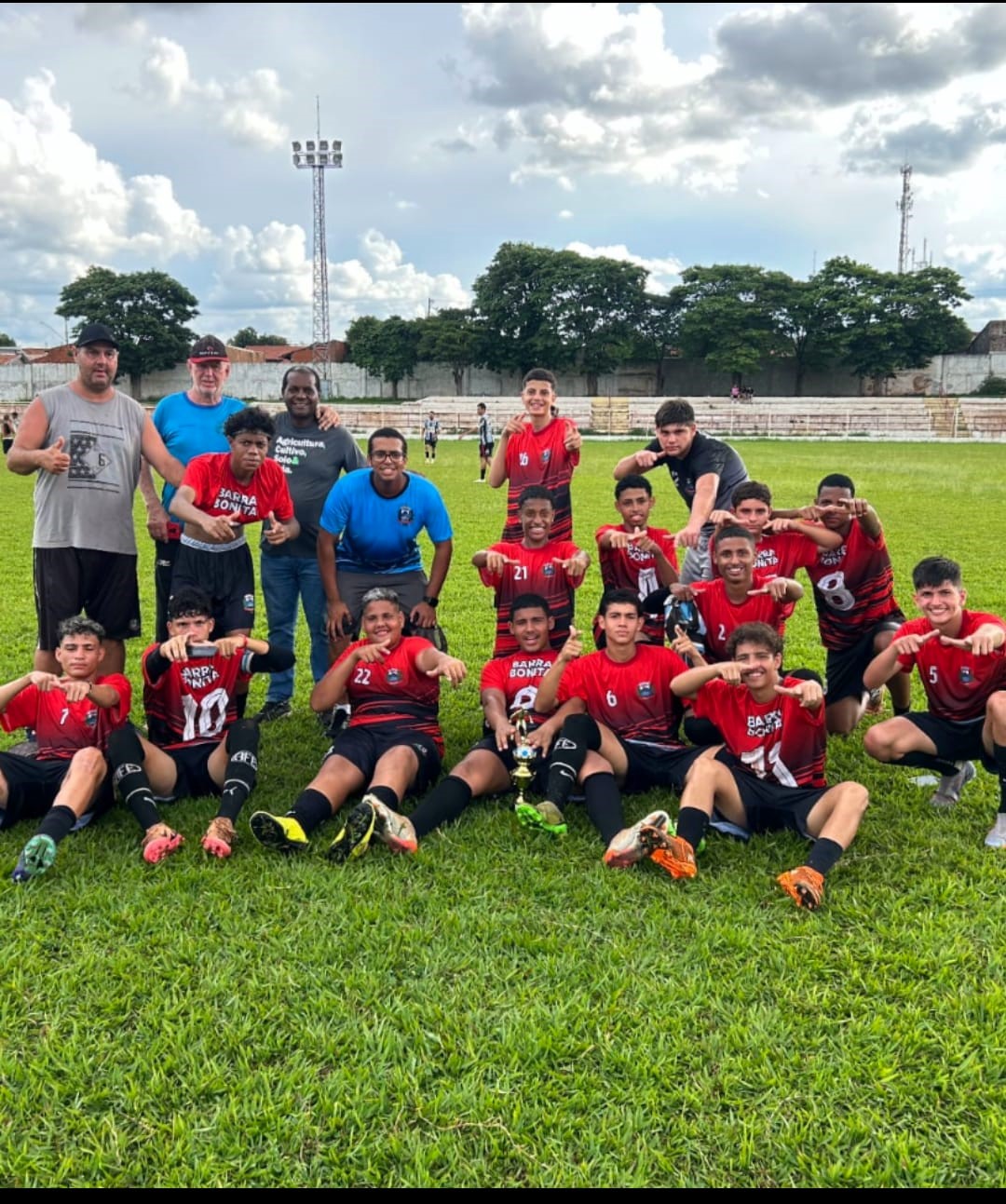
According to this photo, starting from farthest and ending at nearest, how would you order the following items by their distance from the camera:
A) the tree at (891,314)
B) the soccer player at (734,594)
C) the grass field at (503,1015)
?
the tree at (891,314)
the soccer player at (734,594)
the grass field at (503,1015)

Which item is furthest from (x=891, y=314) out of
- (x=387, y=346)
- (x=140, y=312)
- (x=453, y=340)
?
(x=140, y=312)

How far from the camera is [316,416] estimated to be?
21.8 ft

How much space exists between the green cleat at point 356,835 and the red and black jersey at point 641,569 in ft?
8.36

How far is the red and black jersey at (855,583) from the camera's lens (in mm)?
6145

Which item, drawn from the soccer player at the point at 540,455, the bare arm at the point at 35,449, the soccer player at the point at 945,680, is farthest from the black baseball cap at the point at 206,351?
the soccer player at the point at 945,680

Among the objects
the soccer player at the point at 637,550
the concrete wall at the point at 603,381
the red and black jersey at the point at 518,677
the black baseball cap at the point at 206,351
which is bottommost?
the red and black jersey at the point at 518,677

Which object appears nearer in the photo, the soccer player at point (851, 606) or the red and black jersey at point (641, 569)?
the soccer player at point (851, 606)

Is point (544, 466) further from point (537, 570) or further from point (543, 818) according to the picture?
point (543, 818)

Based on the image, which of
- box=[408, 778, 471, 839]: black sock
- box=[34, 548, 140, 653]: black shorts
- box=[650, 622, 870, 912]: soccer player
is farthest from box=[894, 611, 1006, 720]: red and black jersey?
box=[34, 548, 140, 653]: black shorts

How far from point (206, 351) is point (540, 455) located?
2.44m

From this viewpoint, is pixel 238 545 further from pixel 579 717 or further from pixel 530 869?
pixel 530 869

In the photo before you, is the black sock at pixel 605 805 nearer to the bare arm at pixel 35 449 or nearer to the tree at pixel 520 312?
the bare arm at pixel 35 449

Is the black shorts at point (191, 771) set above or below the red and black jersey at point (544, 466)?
below

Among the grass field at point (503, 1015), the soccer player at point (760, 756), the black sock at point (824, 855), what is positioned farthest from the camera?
the soccer player at point (760, 756)
